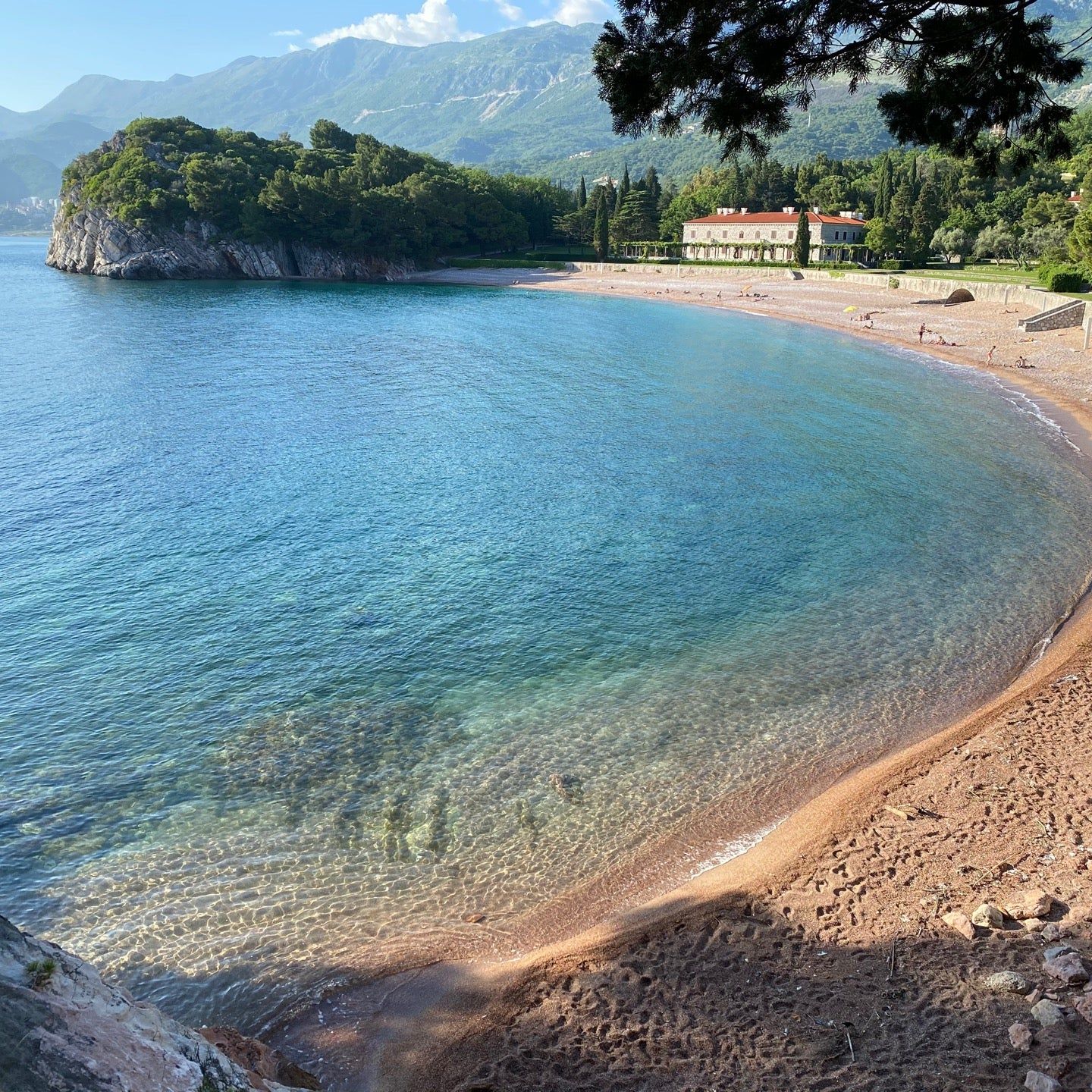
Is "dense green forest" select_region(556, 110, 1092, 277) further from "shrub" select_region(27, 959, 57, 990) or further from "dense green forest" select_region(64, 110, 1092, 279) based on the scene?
"shrub" select_region(27, 959, 57, 990)

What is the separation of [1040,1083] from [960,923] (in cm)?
244

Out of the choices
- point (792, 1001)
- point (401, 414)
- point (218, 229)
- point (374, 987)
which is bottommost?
point (374, 987)

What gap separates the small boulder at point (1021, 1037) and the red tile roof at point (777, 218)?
11514cm

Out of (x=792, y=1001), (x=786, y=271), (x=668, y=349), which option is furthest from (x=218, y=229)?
(x=792, y=1001)

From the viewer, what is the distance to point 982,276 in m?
75.2

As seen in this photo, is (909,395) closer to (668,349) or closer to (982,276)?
(668,349)

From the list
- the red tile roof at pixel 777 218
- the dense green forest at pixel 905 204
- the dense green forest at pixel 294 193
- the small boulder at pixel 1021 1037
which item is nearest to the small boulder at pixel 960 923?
the small boulder at pixel 1021 1037

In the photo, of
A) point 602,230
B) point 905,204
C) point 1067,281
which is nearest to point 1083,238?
point 1067,281

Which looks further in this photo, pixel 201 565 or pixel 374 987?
pixel 201 565

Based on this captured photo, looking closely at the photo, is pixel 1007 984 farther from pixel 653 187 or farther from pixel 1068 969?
pixel 653 187

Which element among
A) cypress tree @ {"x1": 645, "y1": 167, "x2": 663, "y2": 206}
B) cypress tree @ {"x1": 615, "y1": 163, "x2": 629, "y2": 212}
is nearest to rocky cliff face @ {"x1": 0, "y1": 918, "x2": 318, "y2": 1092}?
cypress tree @ {"x1": 615, "y1": 163, "x2": 629, "y2": 212}

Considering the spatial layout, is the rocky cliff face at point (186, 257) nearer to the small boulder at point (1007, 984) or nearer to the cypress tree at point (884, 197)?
the cypress tree at point (884, 197)

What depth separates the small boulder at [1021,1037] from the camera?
24.0 feet

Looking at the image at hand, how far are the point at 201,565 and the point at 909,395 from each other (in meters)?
33.7
